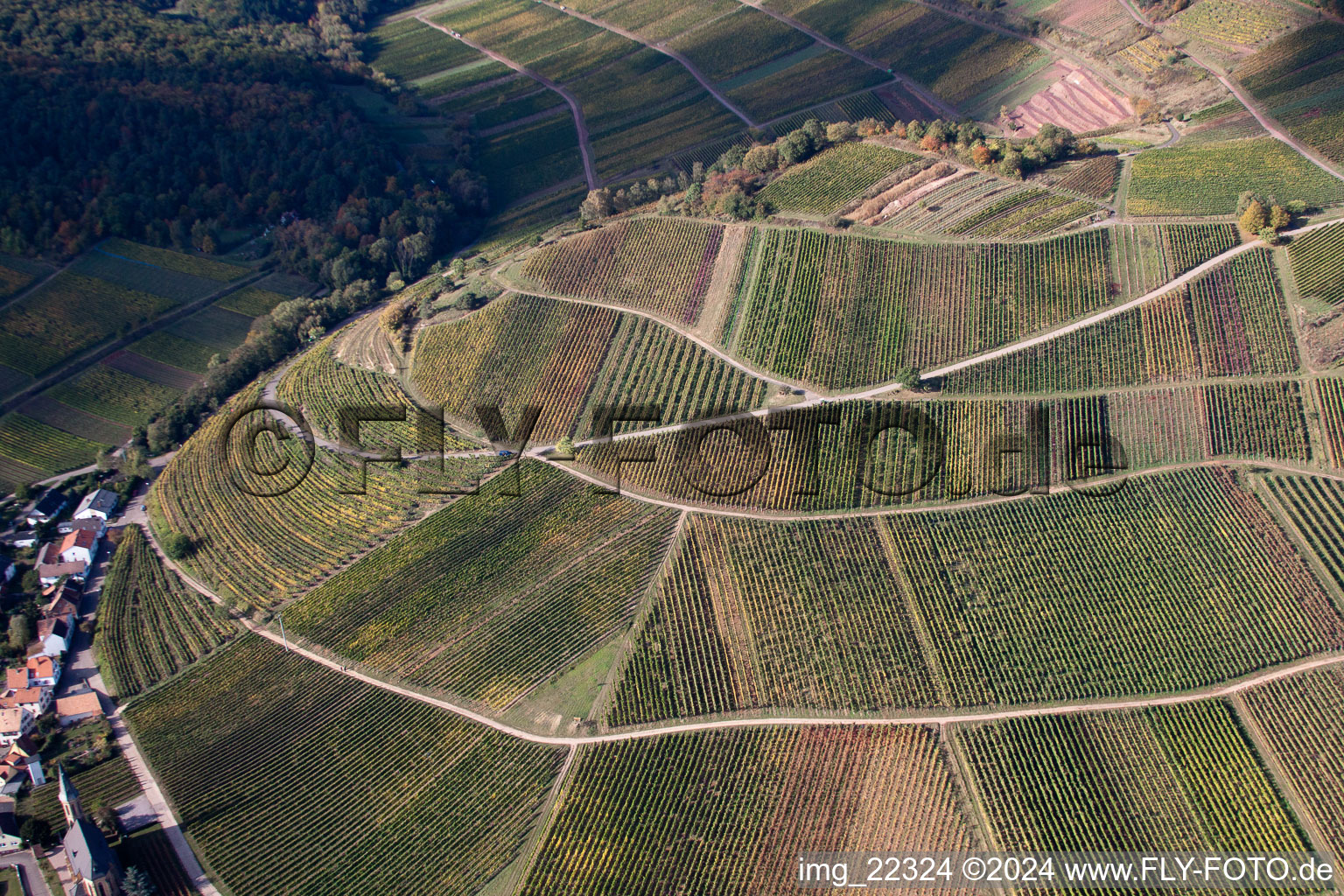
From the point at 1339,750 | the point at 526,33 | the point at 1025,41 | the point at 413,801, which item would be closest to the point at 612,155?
the point at 526,33

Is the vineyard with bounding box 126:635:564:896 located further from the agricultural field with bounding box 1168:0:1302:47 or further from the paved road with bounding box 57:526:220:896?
the agricultural field with bounding box 1168:0:1302:47

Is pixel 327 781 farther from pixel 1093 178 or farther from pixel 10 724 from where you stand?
pixel 1093 178

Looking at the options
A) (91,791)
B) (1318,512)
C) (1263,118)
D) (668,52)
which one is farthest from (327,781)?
(668,52)

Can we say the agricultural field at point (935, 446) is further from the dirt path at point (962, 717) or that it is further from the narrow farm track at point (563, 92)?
the narrow farm track at point (563, 92)

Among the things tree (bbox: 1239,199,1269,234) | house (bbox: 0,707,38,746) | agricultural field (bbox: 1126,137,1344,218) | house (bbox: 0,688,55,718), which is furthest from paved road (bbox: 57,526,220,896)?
tree (bbox: 1239,199,1269,234)

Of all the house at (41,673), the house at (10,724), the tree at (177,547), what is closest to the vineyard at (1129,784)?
the tree at (177,547)

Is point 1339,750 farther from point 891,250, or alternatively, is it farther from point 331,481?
point 331,481
